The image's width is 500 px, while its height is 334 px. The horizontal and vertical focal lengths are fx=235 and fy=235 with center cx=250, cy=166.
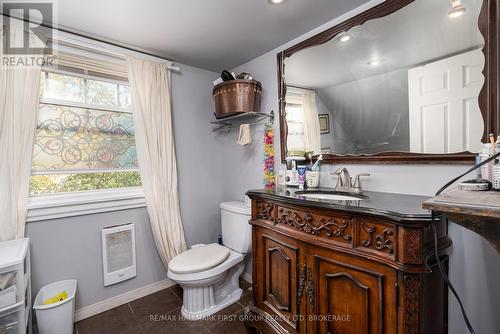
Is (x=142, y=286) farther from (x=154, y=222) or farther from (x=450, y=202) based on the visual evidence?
(x=450, y=202)

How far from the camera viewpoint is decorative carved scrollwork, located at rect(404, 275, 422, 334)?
2.87 ft

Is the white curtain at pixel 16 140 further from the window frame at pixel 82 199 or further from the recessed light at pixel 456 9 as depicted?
the recessed light at pixel 456 9

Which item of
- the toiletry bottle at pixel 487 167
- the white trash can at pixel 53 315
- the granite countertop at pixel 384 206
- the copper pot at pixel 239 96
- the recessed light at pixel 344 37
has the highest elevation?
the recessed light at pixel 344 37

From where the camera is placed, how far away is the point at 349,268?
106 cm

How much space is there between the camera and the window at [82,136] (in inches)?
68.5

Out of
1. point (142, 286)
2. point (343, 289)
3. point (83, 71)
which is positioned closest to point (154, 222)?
point (142, 286)

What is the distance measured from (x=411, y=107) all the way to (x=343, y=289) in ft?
3.33

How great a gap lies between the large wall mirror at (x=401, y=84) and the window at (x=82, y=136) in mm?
1498

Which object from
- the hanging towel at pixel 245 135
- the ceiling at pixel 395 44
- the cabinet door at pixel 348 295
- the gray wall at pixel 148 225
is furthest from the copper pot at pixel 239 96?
the cabinet door at pixel 348 295

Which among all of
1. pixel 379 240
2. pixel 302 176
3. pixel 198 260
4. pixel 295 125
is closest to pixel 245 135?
pixel 295 125

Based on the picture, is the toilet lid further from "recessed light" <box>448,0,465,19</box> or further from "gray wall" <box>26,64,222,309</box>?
"recessed light" <box>448,0,465,19</box>

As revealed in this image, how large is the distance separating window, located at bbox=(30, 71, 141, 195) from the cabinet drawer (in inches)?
58.4

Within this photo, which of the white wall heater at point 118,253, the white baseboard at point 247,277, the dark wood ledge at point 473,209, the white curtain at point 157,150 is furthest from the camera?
the white baseboard at point 247,277

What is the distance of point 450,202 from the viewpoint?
68 centimetres
